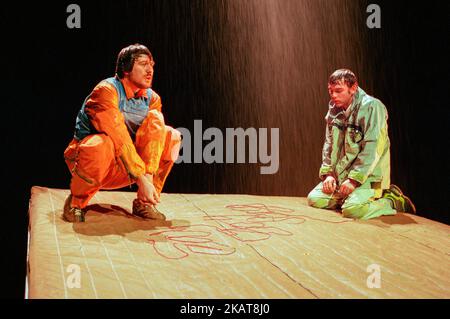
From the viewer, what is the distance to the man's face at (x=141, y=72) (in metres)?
2.53

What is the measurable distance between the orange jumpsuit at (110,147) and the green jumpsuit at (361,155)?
122 cm

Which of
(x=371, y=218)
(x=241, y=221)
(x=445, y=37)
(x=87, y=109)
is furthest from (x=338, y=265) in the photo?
(x=445, y=37)

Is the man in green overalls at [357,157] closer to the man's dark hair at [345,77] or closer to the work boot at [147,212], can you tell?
the man's dark hair at [345,77]

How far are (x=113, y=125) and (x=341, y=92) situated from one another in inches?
58.2

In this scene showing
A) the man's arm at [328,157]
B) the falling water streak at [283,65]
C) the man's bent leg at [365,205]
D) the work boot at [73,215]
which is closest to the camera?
the work boot at [73,215]

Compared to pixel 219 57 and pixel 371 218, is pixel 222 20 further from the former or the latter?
pixel 371 218

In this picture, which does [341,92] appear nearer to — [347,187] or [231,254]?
[347,187]

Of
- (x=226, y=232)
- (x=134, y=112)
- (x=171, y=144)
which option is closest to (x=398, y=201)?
(x=226, y=232)

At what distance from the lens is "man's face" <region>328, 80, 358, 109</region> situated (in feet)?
10.2

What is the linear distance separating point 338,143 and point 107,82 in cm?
157

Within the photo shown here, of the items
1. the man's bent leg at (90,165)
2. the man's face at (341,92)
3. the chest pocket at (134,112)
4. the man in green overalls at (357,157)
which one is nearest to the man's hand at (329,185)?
the man in green overalls at (357,157)

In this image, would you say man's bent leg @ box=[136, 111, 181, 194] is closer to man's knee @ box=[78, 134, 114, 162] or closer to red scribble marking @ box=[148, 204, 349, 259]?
man's knee @ box=[78, 134, 114, 162]

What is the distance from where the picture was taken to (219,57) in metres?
4.15

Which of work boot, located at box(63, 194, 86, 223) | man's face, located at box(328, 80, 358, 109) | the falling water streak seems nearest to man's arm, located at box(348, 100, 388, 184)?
man's face, located at box(328, 80, 358, 109)
